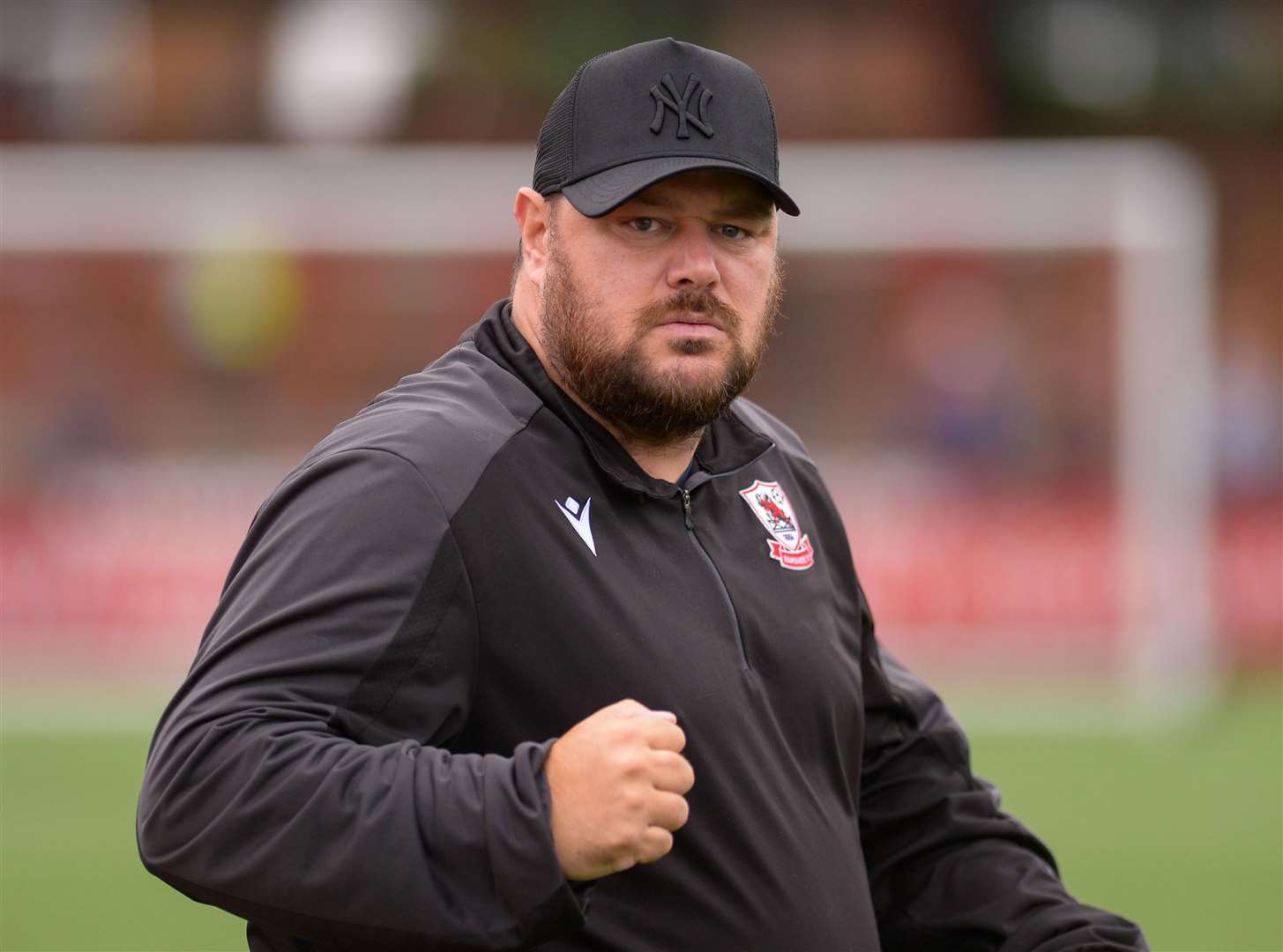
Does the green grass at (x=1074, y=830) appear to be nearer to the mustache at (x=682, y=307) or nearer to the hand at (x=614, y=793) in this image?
the mustache at (x=682, y=307)

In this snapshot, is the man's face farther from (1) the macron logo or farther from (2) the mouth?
(1) the macron logo

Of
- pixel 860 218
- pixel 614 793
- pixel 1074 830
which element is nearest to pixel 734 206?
pixel 614 793

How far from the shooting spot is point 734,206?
2525mm

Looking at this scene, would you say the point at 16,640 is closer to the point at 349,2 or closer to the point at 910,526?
the point at 910,526

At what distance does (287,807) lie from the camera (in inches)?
79.7

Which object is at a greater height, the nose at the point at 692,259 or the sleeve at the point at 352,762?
the nose at the point at 692,259

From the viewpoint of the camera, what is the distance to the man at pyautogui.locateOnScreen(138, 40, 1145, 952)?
2.03 metres

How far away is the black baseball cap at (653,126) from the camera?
2451 mm

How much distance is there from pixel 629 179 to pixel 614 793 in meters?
0.84

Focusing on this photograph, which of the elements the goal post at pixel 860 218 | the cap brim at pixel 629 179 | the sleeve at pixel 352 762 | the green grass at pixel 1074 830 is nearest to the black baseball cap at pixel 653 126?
the cap brim at pixel 629 179

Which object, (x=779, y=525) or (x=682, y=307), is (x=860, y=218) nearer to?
(x=779, y=525)

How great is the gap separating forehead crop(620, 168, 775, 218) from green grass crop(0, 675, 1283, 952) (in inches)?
195

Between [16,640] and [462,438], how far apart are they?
1088cm

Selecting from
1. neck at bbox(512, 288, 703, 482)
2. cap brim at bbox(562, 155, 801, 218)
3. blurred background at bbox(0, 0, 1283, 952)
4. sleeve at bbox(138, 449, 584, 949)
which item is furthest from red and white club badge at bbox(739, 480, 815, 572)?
blurred background at bbox(0, 0, 1283, 952)
